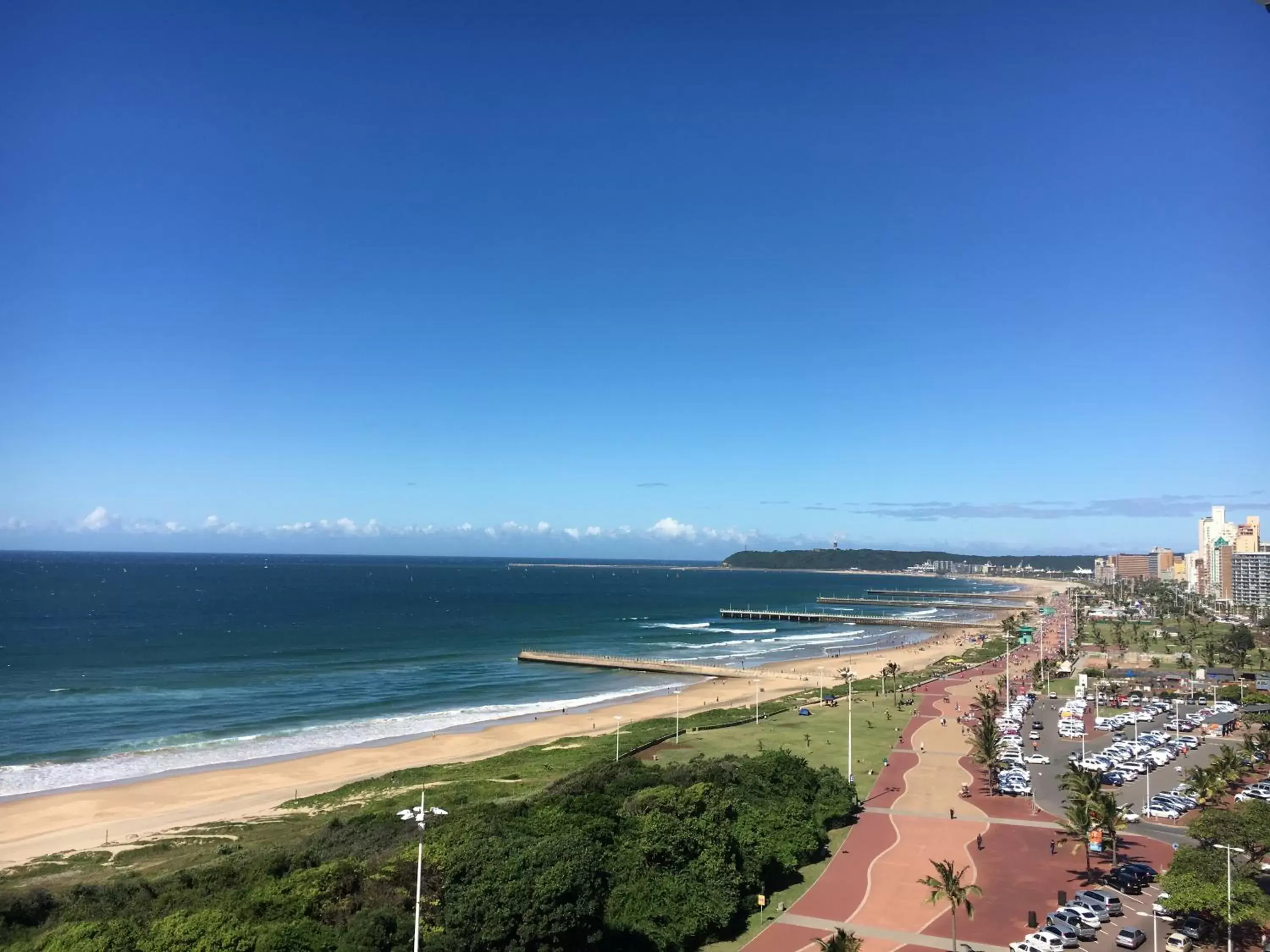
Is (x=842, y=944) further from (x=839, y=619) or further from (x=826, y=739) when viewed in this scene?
(x=839, y=619)

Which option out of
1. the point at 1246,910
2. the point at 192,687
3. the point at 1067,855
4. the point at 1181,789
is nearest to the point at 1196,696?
the point at 1181,789

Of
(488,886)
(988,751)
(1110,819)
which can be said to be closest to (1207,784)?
(988,751)

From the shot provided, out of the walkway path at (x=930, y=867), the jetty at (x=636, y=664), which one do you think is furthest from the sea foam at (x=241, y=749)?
the walkway path at (x=930, y=867)

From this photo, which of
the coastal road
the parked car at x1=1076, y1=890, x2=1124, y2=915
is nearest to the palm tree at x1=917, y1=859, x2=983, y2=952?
the parked car at x1=1076, y1=890, x2=1124, y2=915

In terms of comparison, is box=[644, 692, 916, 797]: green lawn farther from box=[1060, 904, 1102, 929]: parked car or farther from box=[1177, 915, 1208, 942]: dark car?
box=[1177, 915, 1208, 942]: dark car

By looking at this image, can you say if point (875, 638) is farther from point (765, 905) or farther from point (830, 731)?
point (765, 905)
